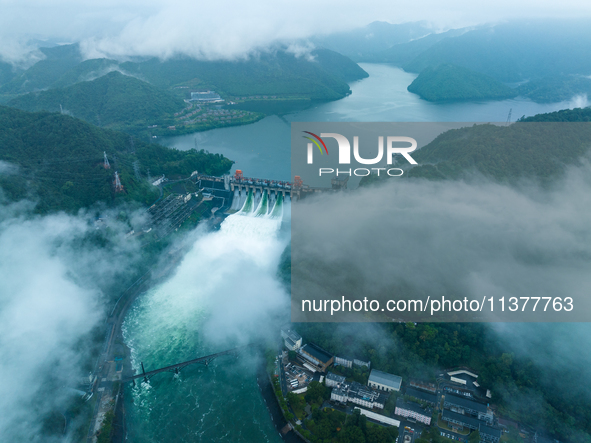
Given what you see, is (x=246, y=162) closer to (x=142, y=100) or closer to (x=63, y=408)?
(x=142, y=100)

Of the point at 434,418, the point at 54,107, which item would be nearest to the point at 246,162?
the point at 54,107

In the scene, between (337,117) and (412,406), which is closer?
(412,406)

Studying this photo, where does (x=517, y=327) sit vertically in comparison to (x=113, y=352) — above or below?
above

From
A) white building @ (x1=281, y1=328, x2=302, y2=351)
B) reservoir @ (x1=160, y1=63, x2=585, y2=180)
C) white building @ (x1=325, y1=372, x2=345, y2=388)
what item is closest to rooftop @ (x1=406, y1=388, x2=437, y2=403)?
white building @ (x1=325, y1=372, x2=345, y2=388)

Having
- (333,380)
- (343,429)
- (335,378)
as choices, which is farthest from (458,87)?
(343,429)

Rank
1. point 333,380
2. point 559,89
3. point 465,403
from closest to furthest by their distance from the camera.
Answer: point 465,403 → point 333,380 → point 559,89

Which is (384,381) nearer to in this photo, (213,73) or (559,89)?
(559,89)

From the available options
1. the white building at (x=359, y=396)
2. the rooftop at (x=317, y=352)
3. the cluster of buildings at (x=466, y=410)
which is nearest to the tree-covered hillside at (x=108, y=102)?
the rooftop at (x=317, y=352)
